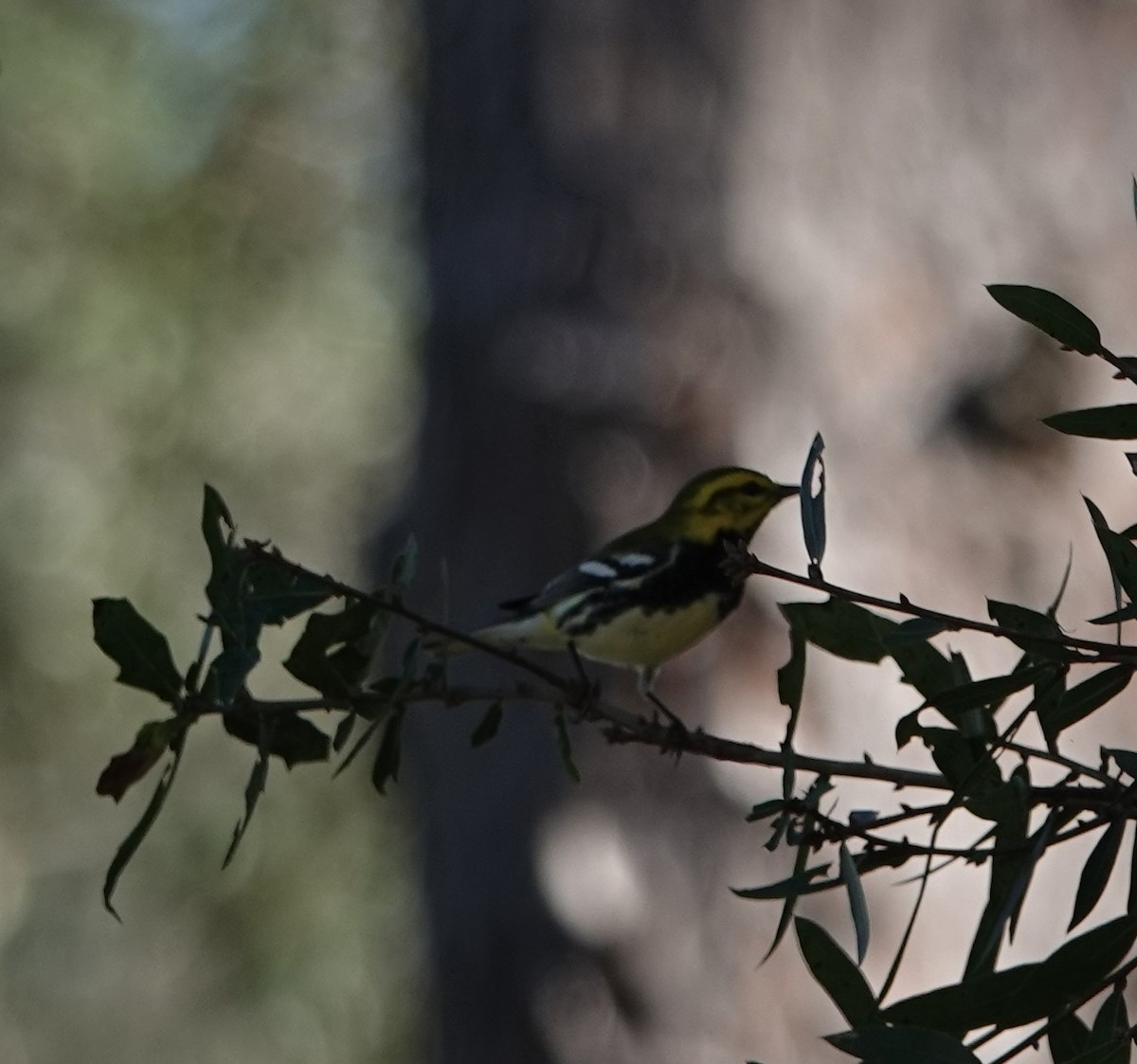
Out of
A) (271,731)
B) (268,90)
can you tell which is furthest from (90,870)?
(271,731)

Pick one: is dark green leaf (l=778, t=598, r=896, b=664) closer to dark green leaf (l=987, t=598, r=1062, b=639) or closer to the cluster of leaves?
the cluster of leaves

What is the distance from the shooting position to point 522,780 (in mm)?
2621

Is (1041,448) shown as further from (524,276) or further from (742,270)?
(524,276)

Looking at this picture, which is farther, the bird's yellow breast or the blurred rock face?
the blurred rock face

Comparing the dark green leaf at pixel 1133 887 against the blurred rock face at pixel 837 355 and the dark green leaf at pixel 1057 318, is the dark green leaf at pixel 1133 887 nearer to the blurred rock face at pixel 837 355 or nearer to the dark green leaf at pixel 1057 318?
the dark green leaf at pixel 1057 318

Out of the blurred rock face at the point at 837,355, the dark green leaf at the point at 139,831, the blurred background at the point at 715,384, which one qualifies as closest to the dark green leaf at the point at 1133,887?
the dark green leaf at the point at 139,831

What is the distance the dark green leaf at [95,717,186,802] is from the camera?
937 mm

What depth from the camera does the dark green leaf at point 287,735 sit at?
96 centimetres

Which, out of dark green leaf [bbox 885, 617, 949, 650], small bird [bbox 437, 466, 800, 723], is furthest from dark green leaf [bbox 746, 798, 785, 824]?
small bird [bbox 437, 466, 800, 723]

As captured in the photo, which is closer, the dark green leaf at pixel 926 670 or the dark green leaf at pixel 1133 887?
the dark green leaf at pixel 1133 887

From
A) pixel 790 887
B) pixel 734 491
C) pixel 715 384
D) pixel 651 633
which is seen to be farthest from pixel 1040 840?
pixel 715 384

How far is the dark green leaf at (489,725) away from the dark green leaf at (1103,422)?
353mm

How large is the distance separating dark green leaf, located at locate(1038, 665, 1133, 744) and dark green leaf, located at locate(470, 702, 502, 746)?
0.31m

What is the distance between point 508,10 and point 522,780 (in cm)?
127
